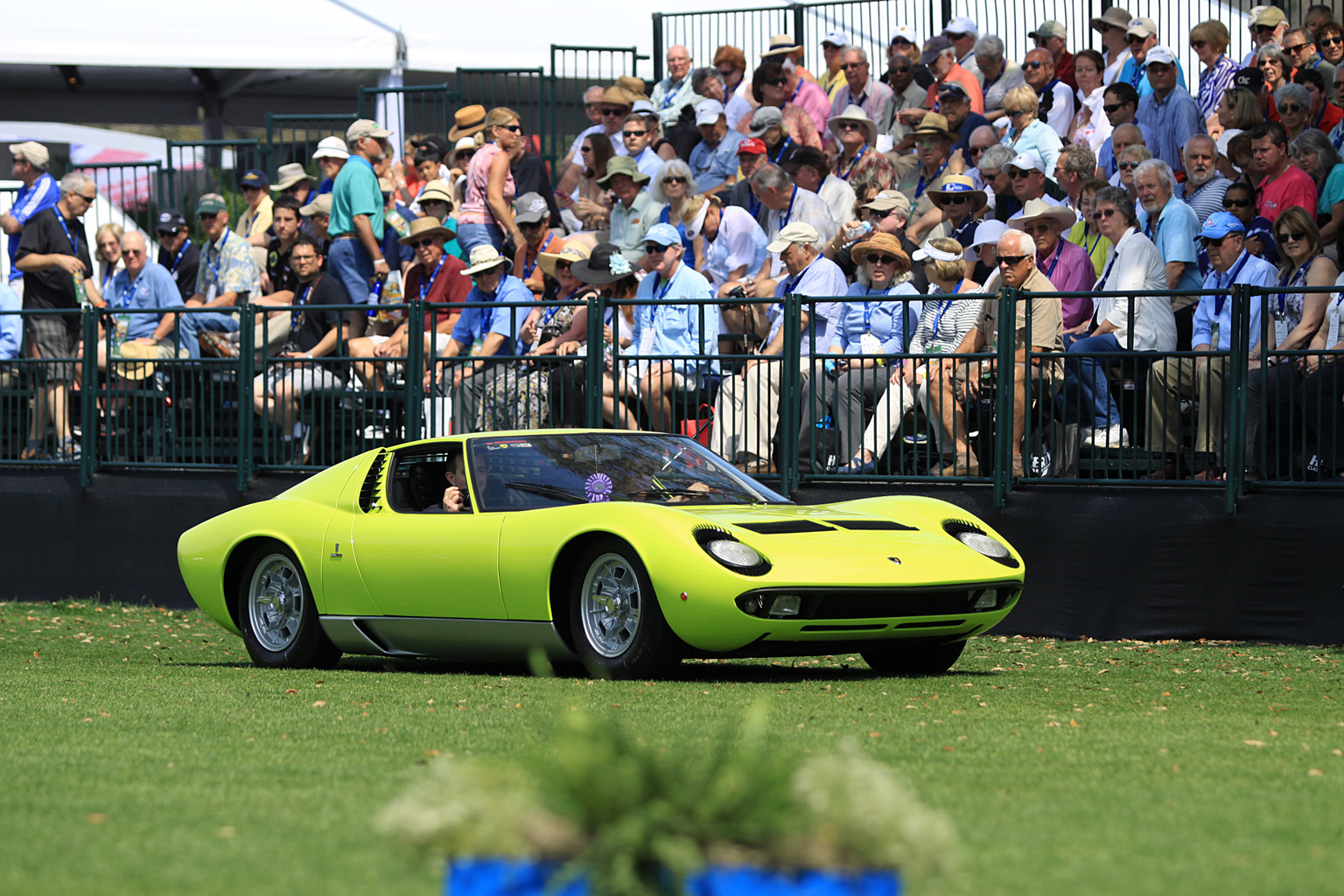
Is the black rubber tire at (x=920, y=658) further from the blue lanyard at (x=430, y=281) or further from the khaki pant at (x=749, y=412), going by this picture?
the blue lanyard at (x=430, y=281)

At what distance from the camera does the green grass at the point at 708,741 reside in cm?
445

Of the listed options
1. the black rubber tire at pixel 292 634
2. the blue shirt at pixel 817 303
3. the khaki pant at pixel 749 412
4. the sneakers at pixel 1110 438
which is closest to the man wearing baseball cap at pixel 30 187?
the blue shirt at pixel 817 303

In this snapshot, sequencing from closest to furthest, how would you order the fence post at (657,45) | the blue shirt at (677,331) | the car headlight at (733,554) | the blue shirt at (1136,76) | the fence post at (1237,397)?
the car headlight at (733,554), the fence post at (1237,397), the blue shirt at (677,331), the blue shirt at (1136,76), the fence post at (657,45)

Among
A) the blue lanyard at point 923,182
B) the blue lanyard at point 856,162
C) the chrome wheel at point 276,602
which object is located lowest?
the chrome wheel at point 276,602

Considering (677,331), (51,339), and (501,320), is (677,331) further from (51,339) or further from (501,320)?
(51,339)

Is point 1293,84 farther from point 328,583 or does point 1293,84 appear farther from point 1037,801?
point 1037,801

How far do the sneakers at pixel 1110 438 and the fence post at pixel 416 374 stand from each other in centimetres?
543

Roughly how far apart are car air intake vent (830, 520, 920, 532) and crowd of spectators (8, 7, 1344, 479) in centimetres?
288

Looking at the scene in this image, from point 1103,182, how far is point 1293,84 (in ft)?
5.39

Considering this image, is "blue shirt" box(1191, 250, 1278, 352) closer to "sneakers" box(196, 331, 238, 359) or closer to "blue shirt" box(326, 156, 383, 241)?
"sneakers" box(196, 331, 238, 359)

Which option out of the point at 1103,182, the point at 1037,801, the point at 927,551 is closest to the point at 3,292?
the point at 1103,182

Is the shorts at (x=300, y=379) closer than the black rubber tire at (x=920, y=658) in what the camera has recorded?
No

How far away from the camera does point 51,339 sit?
16.6m

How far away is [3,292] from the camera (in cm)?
1717
